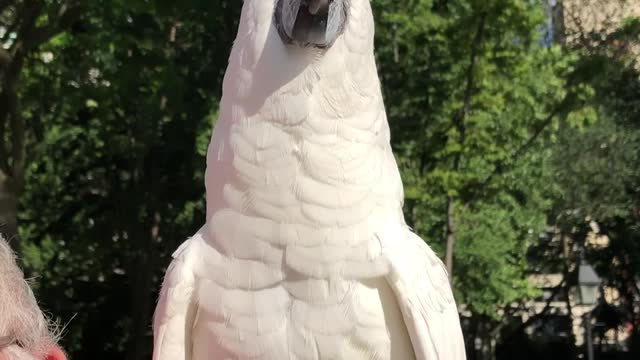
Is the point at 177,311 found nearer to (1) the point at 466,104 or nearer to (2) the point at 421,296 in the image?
(2) the point at 421,296

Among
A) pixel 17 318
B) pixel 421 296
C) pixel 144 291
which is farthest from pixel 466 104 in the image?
pixel 17 318

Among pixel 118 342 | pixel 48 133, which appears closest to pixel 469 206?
pixel 48 133

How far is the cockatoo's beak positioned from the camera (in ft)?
8.24

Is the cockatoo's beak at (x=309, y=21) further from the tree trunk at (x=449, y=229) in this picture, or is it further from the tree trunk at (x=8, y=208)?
the tree trunk at (x=449, y=229)

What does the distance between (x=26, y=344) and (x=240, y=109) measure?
1.05 meters

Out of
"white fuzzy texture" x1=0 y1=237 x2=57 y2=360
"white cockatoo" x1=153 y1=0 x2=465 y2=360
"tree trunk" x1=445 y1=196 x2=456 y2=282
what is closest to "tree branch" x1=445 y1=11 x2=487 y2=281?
"tree trunk" x1=445 y1=196 x2=456 y2=282

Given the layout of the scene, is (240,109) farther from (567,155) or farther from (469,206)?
(567,155)

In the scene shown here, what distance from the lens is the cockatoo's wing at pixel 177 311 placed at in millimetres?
2746

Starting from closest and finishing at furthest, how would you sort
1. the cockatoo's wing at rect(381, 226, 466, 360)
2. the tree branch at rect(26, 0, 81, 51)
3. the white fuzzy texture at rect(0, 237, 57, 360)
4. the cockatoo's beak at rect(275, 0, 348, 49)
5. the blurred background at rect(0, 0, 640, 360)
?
the white fuzzy texture at rect(0, 237, 57, 360) < the cockatoo's beak at rect(275, 0, 348, 49) < the cockatoo's wing at rect(381, 226, 466, 360) < the tree branch at rect(26, 0, 81, 51) < the blurred background at rect(0, 0, 640, 360)

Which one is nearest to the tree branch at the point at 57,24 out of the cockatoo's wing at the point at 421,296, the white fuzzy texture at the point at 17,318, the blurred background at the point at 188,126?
the blurred background at the point at 188,126

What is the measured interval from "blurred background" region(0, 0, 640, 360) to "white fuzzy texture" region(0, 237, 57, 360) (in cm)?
559

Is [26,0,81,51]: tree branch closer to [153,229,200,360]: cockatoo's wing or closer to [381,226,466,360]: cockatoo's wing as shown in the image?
[153,229,200,360]: cockatoo's wing

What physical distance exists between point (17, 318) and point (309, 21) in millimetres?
1227

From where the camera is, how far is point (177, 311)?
278 cm
